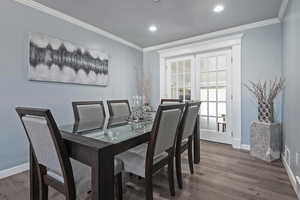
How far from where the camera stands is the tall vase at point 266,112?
2602 mm

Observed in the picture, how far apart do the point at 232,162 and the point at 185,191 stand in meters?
1.20

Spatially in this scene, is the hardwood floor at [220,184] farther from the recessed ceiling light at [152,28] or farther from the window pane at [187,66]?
the recessed ceiling light at [152,28]

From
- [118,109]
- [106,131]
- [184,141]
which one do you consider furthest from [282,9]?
[106,131]

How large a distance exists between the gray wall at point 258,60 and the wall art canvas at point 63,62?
2.92m

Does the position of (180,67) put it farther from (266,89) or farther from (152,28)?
(266,89)

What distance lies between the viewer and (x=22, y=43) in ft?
7.27

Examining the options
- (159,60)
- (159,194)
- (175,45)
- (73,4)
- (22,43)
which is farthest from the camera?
(159,60)

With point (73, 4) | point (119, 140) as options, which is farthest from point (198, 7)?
point (119, 140)

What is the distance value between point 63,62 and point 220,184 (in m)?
2.96

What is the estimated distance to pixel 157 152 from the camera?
56.6 inches

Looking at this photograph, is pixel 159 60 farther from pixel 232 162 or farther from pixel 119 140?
pixel 119 140

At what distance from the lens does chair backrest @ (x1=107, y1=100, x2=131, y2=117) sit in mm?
2514

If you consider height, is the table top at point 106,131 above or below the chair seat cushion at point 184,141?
above

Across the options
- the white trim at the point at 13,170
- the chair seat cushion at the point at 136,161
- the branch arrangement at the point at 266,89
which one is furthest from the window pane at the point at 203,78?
the white trim at the point at 13,170
